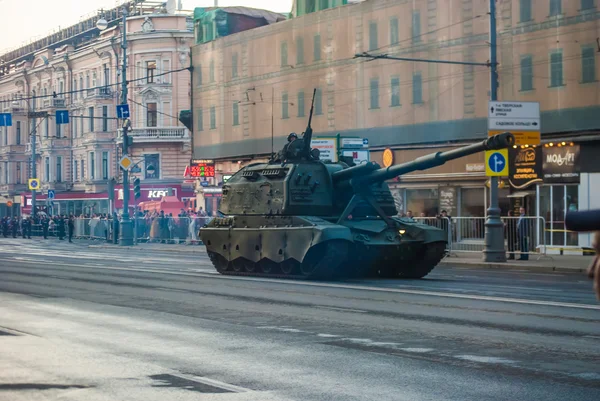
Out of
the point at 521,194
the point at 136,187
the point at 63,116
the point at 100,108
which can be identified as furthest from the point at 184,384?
the point at 100,108

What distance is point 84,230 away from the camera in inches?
2173

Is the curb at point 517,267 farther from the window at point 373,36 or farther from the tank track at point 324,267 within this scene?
the window at point 373,36

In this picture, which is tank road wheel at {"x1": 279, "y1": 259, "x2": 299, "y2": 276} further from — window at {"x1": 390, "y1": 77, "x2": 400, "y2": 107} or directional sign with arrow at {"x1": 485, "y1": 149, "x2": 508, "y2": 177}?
window at {"x1": 390, "y1": 77, "x2": 400, "y2": 107}

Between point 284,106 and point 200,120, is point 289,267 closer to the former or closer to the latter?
point 284,106

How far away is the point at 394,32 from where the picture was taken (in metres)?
43.9

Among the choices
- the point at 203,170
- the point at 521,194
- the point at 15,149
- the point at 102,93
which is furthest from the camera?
the point at 15,149

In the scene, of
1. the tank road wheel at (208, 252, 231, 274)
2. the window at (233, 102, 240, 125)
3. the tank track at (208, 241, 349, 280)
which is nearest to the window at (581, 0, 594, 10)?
the tank track at (208, 241, 349, 280)

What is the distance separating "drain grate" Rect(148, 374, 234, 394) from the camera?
805 centimetres

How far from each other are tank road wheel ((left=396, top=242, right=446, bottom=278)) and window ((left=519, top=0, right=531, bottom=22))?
19001 mm

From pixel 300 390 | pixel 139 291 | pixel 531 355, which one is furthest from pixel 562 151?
pixel 300 390

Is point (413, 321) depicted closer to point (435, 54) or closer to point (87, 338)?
point (87, 338)

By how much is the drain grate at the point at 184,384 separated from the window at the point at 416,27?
35.4m

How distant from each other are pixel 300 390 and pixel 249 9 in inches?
2076

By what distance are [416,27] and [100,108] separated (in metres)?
37.4
